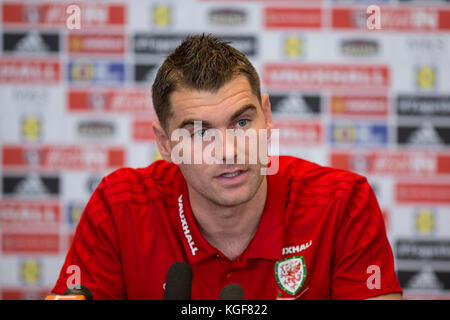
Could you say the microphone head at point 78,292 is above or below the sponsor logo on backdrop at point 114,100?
below

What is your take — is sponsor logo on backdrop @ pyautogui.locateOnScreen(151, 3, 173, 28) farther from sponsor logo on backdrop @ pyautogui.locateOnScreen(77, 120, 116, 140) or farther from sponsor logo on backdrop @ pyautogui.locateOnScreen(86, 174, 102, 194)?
sponsor logo on backdrop @ pyautogui.locateOnScreen(86, 174, 102, 194)

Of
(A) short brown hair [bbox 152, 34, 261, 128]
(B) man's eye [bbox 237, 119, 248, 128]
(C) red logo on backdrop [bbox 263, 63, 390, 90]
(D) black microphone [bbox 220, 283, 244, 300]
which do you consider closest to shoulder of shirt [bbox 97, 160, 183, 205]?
(A) short brown hair [bbox 152, 34, 261, 128]

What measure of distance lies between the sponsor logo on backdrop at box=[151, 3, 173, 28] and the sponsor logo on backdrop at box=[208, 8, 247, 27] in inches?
9.9

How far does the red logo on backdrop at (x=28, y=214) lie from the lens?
3100mm

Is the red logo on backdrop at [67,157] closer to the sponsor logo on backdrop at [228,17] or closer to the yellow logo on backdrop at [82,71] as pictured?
the yellow logo on backdrop at [82,71]

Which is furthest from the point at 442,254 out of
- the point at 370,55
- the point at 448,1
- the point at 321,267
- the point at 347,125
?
the point at 321,267

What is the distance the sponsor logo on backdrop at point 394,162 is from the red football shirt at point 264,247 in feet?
5.43

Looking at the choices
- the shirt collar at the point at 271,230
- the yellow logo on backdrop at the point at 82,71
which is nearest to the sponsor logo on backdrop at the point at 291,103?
the yellow logo on backdrop at the point at 82,71

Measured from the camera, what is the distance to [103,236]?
1.36 meters

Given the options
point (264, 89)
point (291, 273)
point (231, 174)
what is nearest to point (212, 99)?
point (231, 174)

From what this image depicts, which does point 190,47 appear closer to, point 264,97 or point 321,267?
point 264,97

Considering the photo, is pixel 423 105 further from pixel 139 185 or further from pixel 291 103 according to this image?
pixel 139 185

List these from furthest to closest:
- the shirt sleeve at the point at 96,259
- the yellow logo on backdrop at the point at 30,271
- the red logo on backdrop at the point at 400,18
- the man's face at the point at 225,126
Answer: the yellow logo on backdrop at the point at 30,271 < the red logo on backdrop at the point at 400,18 < the shirt sleeve at the point at 96,259 < the man's face at the point at 225,126

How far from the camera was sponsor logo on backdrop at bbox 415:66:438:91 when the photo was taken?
3033 millimetres
